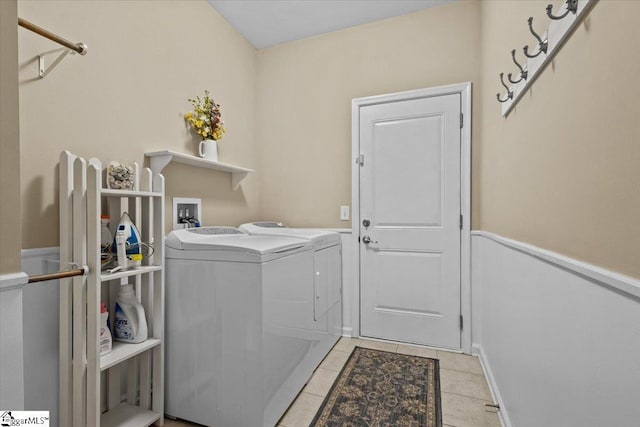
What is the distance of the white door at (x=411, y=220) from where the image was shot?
2369mm

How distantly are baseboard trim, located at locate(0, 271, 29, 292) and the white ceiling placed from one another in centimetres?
239

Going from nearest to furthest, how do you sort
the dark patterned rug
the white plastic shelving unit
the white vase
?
the white plastic shelving unit < the dark patterned rug < the white vase

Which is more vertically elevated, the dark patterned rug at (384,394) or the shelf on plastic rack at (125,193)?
the shelf on plastic rack at (125,193)

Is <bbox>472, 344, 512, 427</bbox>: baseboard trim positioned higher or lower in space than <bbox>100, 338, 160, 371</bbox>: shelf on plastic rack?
lower

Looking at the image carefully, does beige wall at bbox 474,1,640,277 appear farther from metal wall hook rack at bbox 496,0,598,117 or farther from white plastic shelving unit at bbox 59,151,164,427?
white plastic shelving unit at bbox 59,151,164,427

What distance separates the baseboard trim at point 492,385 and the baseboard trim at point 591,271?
0.91m

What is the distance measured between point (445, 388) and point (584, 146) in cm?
167

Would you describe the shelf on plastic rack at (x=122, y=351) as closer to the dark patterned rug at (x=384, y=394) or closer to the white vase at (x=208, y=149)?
the dark patterned rug at (x=384, y=394)

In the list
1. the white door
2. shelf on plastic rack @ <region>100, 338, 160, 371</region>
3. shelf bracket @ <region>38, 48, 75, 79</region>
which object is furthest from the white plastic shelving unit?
the white door

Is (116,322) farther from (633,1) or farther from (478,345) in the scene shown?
(478,345)

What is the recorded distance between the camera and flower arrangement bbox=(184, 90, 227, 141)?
6.98ft

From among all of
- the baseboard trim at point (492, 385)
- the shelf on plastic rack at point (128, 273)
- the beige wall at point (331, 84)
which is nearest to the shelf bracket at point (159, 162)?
the shelf on plastic rack at point (128, 273)

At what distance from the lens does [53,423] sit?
1.33 m

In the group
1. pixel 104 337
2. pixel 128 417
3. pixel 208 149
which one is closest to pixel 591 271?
pixel 104 337
